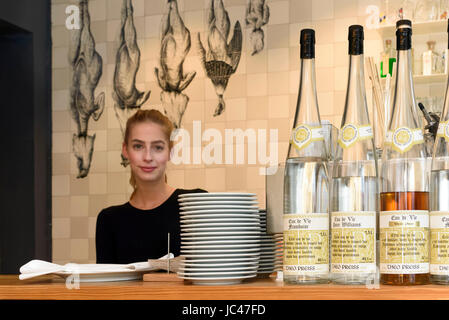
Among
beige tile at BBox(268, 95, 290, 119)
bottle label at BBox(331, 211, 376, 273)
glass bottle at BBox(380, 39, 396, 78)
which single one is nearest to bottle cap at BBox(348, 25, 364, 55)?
bottle label at BBox(331, 211, 376, 273)

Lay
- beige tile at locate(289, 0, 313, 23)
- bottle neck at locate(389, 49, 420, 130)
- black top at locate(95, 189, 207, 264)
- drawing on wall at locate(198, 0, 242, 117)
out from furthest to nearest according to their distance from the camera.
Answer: drawing on wall at locate(198, 0, 242, 117) < beige tile at locate(289, 0, 313, 23) < black top at locate(95, 189, 207, 264) < bottle neck at locate(389, 49, 420, 130)

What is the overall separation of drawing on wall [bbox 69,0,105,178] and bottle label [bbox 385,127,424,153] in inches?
97.1

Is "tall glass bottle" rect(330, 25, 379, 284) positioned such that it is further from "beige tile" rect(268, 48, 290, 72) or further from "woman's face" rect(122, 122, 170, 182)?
"beige tile" rect(268, 48, 290, 72)

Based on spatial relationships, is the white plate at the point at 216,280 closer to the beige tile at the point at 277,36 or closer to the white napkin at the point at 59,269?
the white napkin at the point at 59,269

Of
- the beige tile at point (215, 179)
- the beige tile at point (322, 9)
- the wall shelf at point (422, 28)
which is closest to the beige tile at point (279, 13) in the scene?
the beige tile at point (322, 9)

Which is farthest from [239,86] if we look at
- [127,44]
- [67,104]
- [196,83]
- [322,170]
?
[322,170]

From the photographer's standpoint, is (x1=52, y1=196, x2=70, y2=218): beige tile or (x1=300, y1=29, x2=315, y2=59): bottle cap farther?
(x1=52, y1=196, x2=70, y2=218): beige tile

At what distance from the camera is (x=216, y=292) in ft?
2.88

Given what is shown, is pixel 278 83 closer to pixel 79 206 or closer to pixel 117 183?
pixel 117 183

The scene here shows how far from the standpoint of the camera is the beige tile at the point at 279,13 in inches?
116

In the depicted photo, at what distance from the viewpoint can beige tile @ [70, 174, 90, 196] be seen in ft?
10.6

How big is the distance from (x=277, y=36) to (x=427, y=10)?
68 centimetres

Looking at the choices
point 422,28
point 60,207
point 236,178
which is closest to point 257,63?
point 236,178

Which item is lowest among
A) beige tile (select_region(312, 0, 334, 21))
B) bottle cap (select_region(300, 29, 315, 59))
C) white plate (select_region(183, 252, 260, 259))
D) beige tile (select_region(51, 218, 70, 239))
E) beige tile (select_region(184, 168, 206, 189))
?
beige tile (select_region(51, 218, 70, 239))
